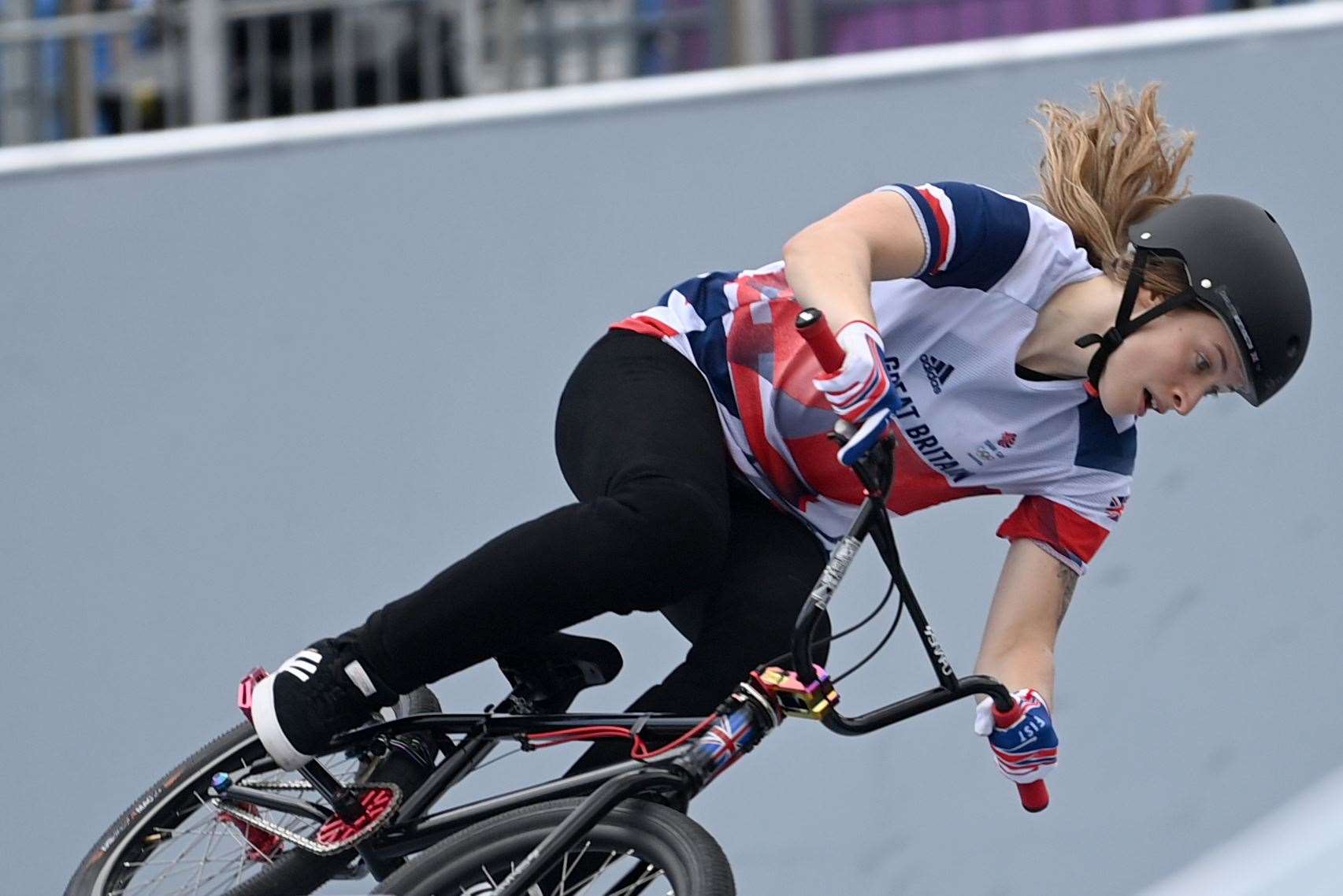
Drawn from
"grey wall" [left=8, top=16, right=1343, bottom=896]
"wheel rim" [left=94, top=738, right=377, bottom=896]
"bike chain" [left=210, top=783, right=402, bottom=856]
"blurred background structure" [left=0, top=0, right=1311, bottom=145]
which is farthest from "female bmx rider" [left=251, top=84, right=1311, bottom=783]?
"blurred background structure" [left=0, top=0, right=1311, bottom=145]

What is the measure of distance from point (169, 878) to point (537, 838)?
3.30ft

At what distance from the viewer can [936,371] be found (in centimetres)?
265

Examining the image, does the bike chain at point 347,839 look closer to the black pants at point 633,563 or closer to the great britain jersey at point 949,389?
the black pants at point 633,563

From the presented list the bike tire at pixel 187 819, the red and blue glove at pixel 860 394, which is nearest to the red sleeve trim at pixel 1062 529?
the red and blue glove at pixel 860 394

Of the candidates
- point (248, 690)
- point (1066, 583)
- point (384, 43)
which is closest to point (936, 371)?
point (1066, 583)

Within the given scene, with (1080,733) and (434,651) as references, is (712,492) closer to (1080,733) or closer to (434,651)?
(434,651)

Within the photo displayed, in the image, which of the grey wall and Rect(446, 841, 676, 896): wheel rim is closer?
Rect(446, 841, 676, 896): wheel rim

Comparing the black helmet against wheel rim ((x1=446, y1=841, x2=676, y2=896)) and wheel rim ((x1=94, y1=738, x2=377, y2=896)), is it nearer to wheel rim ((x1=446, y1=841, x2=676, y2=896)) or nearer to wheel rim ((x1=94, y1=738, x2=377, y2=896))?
wheel rim ((x1=446, y1=841, x2=676, y2=896))

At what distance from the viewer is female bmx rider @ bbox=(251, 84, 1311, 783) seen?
2.40 meters

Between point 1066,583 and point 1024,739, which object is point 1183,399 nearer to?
point 1066,583

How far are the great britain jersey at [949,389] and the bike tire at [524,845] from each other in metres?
0.65

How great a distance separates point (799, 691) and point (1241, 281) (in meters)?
0.83

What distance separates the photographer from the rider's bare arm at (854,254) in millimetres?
2312

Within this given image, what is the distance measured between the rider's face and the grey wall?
169 centimetres
